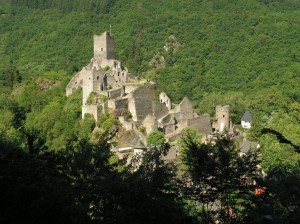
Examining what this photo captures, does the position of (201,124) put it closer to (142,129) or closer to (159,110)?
(159,110)

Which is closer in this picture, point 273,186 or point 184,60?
point 273,186

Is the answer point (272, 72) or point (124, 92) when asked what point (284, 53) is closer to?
point (272, 72)

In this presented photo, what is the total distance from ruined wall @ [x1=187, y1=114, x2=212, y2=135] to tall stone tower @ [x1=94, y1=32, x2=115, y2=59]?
1186cm

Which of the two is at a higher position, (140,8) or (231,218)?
(140,8)

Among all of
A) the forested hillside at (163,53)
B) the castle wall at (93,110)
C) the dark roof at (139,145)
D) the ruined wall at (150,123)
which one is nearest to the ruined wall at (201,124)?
the ruined wall at (150,123)

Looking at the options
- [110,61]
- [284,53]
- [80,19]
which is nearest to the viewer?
[110,61]

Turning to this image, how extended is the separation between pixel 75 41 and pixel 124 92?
5047cm

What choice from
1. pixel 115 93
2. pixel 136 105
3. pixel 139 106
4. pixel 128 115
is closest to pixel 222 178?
pixel 128 115

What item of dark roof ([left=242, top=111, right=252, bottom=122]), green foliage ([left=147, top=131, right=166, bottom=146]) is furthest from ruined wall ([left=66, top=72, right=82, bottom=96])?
dark roof ([left=242, top=111, right=252, bottom=122])

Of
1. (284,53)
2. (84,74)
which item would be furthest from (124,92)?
(284,53)

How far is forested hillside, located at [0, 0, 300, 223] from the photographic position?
157 feet

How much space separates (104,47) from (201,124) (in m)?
12.7

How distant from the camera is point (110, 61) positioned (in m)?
46.8

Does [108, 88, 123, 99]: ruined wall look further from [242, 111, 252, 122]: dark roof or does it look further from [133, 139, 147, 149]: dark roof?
[242, 111, 252, 122]: dark roof
